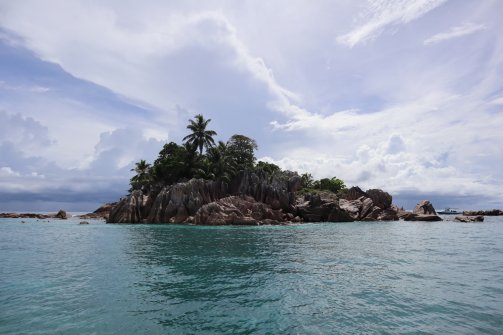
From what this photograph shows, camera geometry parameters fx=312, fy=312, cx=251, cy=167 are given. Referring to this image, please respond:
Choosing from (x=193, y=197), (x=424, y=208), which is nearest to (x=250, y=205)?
(x=193, y=197)

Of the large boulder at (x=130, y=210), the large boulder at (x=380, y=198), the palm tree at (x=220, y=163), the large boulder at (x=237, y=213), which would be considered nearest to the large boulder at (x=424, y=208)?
the large boulder at (x=380, y=198)

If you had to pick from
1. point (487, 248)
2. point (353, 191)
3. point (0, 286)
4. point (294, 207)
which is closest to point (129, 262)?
point (0, 286)

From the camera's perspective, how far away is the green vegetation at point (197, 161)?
82688mm

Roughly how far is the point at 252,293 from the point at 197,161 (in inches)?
2778

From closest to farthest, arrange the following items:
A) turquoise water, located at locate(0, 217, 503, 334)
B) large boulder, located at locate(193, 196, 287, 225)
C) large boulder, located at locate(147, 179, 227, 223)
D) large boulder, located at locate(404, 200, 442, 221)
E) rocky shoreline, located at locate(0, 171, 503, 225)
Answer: turquoise water, located at locate(0, 217, 503, 334)
large boulder, located at locate(193, 196, 287, 225)
rocky shoreline, located at locate(0, 171, 503, 225)
large boulder, located at locate(147, 179, 227, 223)
large boulder, located at locate(404, 200, 442, 221)

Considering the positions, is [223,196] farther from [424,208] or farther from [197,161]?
[424,208]

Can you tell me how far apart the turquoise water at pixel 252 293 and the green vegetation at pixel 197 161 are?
177 ft

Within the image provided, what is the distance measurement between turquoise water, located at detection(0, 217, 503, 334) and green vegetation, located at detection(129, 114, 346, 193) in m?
53.9

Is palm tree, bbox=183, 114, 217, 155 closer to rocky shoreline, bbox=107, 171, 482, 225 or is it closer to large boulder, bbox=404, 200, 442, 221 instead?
rocky shoreline, bbox=107, 171, 482, 225

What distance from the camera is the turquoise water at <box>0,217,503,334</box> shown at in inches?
479

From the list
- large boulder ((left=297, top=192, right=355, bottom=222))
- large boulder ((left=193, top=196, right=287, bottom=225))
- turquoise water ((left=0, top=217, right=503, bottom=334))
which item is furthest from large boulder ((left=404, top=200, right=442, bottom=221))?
turquoise water ((left=0, top=217, right=503, bottom=334))

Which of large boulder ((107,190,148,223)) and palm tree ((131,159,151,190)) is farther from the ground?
palm tree ((131,159,151,190))

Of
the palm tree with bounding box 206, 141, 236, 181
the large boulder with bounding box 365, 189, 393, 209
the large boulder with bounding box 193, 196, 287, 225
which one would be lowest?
the large boulder with bounding box 193, 196, 287, 225

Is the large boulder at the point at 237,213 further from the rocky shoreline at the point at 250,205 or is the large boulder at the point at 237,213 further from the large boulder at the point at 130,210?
the large boulder at the point at 130,210
